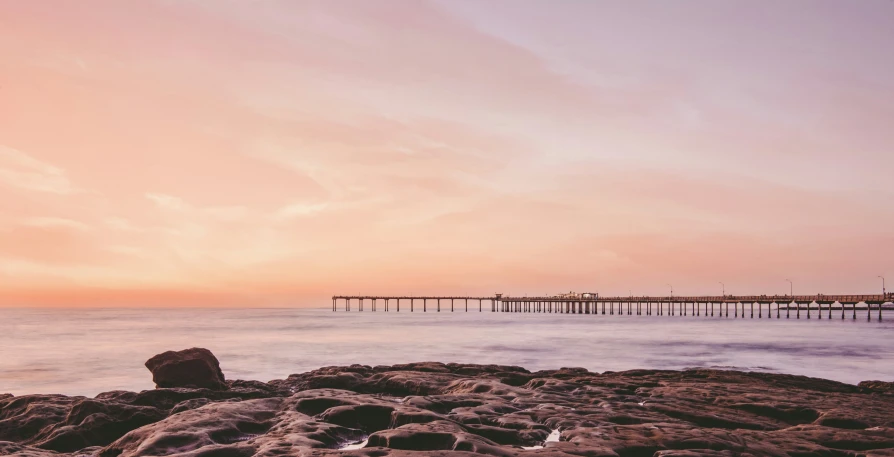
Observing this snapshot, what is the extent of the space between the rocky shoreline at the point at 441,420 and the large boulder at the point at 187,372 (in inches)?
1.5

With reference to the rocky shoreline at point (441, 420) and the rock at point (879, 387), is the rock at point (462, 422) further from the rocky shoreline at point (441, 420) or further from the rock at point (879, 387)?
the rock at point (879, 387)

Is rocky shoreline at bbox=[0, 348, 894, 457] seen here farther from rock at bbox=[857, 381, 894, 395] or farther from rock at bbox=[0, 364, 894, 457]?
rock at bbox=[857, 381, 894, 395]

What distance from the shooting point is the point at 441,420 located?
12906 millimetres

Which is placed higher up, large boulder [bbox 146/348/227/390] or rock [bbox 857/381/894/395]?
large boulder [bbox 146/348/227/390]

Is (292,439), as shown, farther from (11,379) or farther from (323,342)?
(323,342)

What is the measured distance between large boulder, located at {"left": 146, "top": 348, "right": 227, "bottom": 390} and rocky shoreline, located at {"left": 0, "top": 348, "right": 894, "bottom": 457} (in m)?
0.04

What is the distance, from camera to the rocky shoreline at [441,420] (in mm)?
11281

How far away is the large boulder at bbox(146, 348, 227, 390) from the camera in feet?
65.6

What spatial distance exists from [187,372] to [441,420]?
37.1ft

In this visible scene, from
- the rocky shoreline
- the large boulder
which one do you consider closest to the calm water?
the large boulder

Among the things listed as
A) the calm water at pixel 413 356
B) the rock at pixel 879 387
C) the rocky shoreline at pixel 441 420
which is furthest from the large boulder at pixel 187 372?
the rock at pixel 879 387

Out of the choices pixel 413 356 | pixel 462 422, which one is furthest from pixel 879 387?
pixel 413 356

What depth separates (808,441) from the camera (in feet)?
40.9

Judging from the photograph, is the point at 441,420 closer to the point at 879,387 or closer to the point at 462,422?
the point at 462,422
